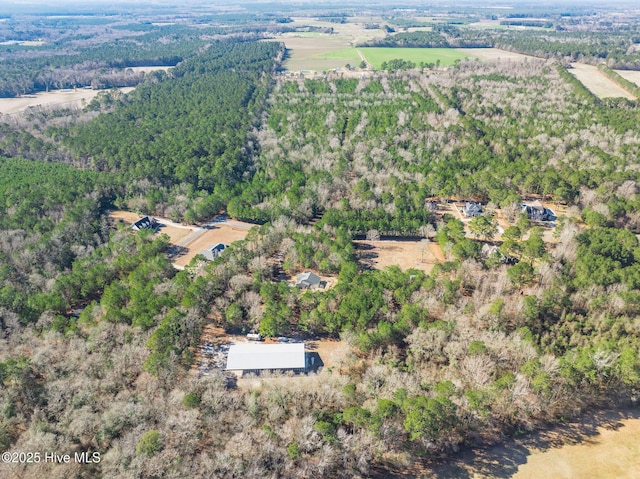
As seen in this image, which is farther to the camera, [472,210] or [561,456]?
[472,210]

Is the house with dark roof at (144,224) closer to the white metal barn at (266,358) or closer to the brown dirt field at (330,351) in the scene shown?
the white metal barn at (266,358)

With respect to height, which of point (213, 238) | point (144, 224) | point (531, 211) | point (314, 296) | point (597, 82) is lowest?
point (213, 238)

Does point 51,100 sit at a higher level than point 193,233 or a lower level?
higher

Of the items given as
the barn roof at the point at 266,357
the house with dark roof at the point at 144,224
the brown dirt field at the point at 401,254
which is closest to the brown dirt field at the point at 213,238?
the house with dark roof at the point at 144,224

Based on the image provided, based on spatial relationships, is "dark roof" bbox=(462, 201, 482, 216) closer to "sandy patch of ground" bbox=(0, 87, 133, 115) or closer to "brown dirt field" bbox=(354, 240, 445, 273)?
"brown dirt field" bbox=(354, 240, 445, 273)

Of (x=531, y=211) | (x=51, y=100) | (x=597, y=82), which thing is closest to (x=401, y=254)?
(x=531, y=211)

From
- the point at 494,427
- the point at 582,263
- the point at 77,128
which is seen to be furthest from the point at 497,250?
the point at 77,128

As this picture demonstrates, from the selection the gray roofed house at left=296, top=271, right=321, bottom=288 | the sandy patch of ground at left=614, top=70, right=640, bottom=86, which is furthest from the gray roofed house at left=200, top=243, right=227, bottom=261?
the sandy patch of ground at left=614, top=70, right=640, bottom=86

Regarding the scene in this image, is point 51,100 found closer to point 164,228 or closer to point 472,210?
point 164,228
